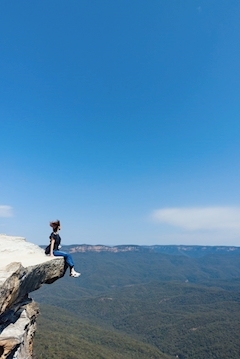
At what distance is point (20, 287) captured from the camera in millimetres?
8758

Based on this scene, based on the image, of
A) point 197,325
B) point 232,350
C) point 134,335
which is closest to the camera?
point 232,350

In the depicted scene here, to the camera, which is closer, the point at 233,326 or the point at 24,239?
the point at 24,239

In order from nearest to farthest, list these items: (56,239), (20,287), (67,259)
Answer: (20,287)
(56,239)
(67,259)

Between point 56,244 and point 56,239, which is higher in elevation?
point 56,239

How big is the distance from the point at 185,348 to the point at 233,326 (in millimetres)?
25188

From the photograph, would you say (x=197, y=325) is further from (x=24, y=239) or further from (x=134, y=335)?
(x=24, y=239)

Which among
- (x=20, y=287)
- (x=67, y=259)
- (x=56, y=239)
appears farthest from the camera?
(x=67, y=259)

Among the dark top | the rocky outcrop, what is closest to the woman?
the dark top

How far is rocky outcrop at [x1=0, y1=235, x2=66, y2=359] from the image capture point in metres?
8.03

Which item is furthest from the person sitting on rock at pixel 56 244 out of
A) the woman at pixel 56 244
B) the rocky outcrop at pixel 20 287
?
the rocky outcrop at pixel 20 287

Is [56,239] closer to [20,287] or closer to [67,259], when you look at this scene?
[67,259]

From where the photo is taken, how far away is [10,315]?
31.3 feet

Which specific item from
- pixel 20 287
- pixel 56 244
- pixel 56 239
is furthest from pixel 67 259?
pixel 20 287

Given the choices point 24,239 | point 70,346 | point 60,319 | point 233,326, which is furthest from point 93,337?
point 24,239
